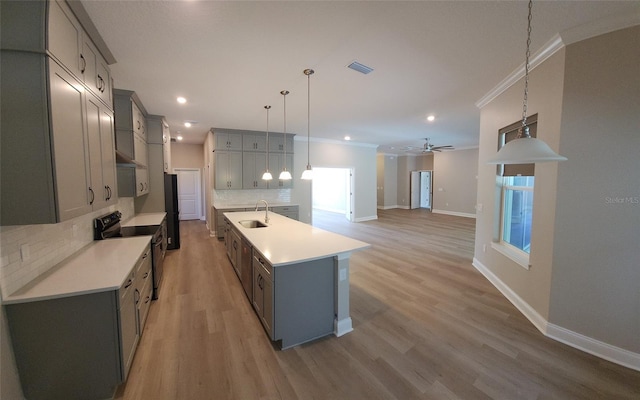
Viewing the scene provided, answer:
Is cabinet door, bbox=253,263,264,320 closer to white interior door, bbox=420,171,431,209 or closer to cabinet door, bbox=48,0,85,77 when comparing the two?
cabinet door, bbox=48,0,85,77

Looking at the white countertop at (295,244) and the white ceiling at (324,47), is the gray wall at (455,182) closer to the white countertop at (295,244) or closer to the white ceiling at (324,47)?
the white ceiling at (324,47)

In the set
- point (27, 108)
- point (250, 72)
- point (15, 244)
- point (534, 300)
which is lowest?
point (534, 300)

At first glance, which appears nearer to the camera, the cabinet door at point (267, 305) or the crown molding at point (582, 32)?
the crown molding at point (582, 32)

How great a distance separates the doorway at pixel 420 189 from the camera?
12.1 meters

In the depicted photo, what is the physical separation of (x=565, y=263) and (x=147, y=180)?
6.15 metres

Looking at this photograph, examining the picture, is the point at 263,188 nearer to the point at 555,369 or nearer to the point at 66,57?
the point at 66,57

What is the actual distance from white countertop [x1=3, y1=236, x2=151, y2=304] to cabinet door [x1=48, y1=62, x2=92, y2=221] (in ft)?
1.54

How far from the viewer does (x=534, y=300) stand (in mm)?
2637

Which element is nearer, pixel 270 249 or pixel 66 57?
pixel 66 57

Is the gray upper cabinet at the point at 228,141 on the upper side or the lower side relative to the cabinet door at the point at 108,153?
upper

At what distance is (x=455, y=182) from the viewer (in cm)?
1001

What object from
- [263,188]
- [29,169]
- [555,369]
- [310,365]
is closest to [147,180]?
[263,188]

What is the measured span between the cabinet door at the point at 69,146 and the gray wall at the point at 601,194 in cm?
395

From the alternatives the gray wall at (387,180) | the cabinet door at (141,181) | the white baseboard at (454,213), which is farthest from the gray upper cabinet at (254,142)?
the white baseboard at (454,213)
